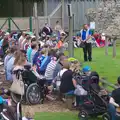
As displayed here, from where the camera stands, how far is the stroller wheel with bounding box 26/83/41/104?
514 inches

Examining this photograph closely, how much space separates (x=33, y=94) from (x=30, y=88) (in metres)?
0.21

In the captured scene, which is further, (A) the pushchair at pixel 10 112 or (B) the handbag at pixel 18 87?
(B) the handbag at pixel 18 87

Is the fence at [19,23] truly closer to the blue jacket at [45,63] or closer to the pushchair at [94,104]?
the blue jacket at [45,63]

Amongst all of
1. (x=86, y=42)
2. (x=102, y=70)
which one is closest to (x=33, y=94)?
(x=102, y=70)

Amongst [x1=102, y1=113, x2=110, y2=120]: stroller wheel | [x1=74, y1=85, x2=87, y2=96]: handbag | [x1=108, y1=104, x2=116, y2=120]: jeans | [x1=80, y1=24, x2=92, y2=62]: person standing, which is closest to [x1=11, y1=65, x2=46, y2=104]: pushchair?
[x1=74, y1=85, x2=87, y2=96]: handbag

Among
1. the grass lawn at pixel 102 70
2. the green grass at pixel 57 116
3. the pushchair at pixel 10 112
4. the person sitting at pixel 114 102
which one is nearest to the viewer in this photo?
the pushchair at pixel 10 112

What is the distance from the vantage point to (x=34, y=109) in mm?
12758

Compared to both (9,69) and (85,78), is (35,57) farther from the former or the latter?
(85,78)

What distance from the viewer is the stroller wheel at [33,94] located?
1305 cm

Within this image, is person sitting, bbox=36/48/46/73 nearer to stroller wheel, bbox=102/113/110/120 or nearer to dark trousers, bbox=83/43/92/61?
stroller wheel, bbox=102/113/110/120

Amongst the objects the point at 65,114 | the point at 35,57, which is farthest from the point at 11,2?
the point at 65,114

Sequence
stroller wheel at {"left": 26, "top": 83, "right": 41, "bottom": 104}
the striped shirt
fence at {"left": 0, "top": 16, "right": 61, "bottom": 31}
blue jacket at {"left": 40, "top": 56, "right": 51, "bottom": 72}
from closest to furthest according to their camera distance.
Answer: stroller wheel at {"left": 26, "top": 83, "right": 41, "bottom": 104}, the striped shirt, blue jacket at {"left": 40, "top": 56, "right": 51, "bottom": 72}, fence at {"left": 0, "top": 16, "right": 61, "bottom": 31}

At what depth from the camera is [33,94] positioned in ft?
43.1

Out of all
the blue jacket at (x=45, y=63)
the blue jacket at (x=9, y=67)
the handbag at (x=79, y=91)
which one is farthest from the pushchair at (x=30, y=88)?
the blue jacket at (x=9, y=67)
